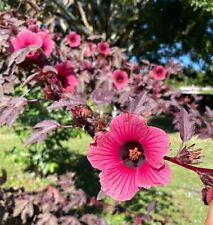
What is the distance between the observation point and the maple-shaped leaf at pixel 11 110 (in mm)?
1345

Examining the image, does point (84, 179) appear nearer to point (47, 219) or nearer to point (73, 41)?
point (73, 41)

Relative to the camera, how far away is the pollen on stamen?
0.70 metres

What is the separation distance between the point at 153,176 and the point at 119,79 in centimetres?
163

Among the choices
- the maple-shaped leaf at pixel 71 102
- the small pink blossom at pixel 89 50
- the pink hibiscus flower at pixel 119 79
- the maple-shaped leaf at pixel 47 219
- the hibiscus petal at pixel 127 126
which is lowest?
the maple-shaped leaf at pixel 47 219

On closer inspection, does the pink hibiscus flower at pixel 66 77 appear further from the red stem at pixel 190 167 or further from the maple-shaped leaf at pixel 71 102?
the red stem at pixel 190 167

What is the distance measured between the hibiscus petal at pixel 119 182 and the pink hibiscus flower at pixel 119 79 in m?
1.54

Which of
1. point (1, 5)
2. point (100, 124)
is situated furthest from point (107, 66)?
point (100, 124)

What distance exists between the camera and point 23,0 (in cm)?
202

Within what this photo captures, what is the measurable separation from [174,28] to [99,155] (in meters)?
7.71

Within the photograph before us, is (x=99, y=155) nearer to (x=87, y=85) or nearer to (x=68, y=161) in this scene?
(x=87, y=85)

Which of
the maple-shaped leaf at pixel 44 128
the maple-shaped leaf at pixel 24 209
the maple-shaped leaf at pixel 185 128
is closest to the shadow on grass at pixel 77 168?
the maple-shaped leaf at pixel 24 209

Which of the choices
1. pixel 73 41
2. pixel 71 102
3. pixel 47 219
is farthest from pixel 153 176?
pixel 73 41

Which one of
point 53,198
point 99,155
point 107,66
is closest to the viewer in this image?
point 99,155

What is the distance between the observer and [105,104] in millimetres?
1657
